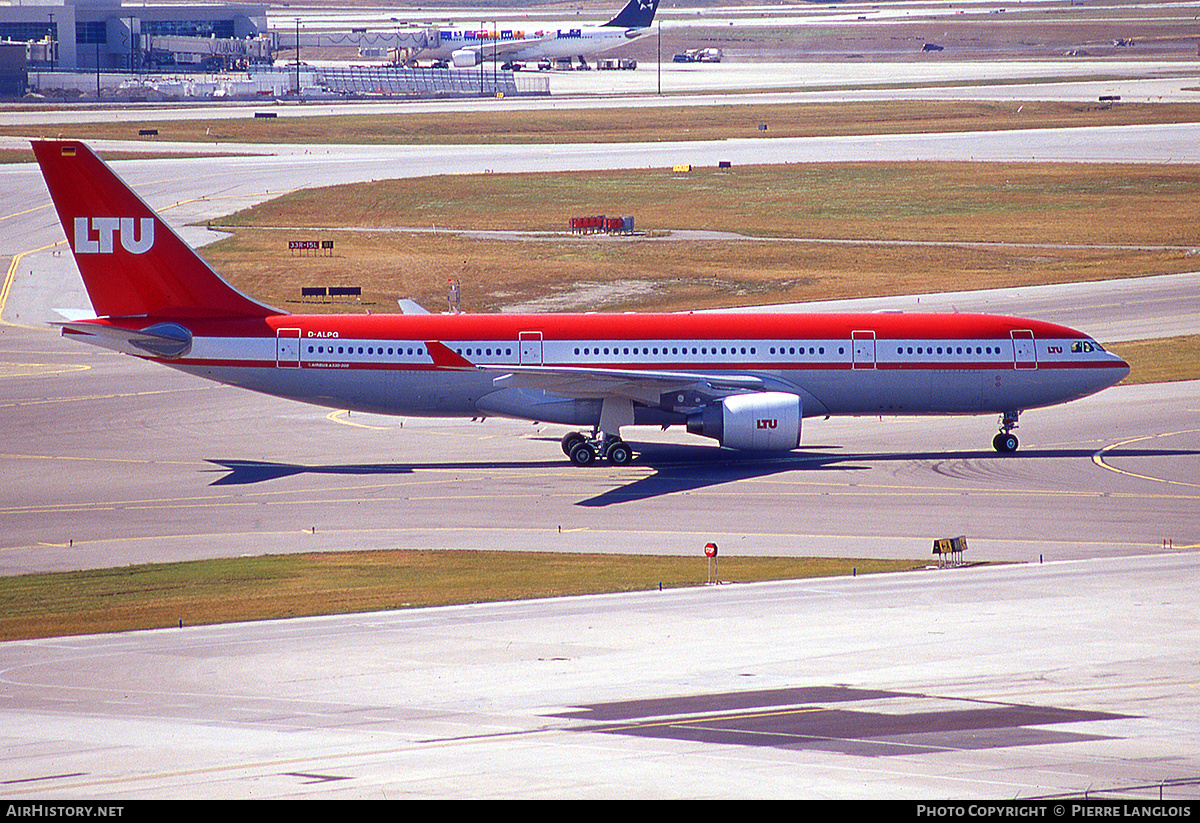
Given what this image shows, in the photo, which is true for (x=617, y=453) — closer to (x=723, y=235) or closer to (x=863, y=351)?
(x=863, y=351)

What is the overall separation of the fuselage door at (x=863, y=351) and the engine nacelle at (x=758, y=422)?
116 inches

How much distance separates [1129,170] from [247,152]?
8243cm

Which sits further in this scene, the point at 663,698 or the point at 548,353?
the point at 548,353

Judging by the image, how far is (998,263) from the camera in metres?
87.1

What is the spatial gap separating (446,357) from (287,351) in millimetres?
5569

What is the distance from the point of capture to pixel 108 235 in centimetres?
4797

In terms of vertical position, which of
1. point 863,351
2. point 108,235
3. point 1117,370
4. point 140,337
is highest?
point 108,235

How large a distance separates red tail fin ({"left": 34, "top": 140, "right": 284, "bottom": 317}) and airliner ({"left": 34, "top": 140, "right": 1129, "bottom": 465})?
5 centimetres

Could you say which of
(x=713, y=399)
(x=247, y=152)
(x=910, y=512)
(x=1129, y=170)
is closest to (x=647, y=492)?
(x=713, y=399)

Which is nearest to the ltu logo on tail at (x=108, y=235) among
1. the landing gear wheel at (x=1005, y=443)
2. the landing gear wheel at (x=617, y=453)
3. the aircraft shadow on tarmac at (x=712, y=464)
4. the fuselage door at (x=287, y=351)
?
the fuselage door at (x=287, y=351)

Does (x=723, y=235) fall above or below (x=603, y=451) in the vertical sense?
above

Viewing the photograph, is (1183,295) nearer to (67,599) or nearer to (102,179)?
(102,179)

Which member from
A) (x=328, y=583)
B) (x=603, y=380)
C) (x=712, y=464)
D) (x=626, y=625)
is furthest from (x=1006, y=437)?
(x=328, y=583)

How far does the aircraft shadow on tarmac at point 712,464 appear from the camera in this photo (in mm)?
46844
